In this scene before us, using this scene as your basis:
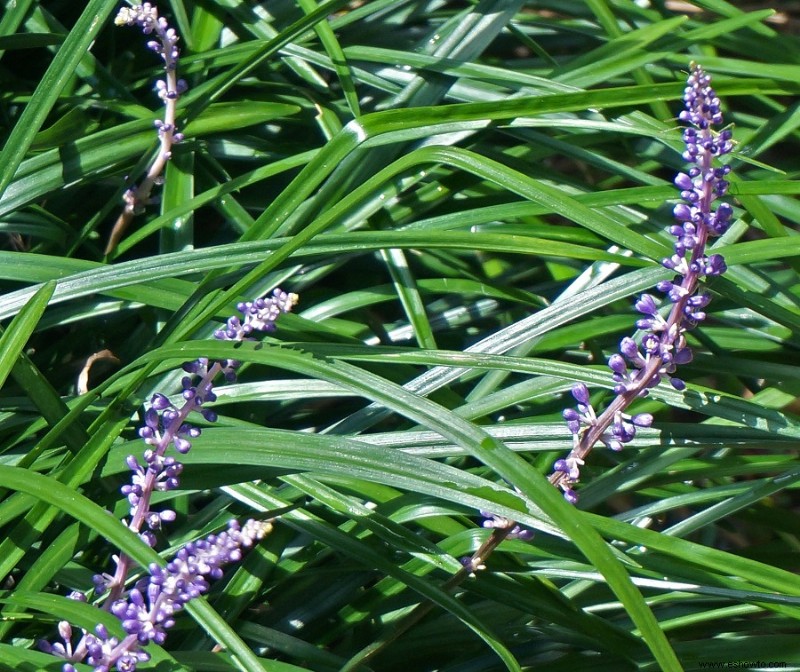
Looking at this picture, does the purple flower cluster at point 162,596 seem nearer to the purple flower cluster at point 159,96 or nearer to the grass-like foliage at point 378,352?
the grass-like foliage at point 378,352

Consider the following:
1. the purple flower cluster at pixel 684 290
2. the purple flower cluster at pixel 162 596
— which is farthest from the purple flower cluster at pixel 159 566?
the purple flower cluster at pixel 684 290

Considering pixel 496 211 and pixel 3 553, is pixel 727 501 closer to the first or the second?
pixel 496 211

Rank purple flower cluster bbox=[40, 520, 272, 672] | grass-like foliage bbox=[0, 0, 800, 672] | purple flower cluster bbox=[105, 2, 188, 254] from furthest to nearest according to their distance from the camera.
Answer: purple flower cluster bbox=[105, 2, 188, 254]
grass-like foliage bbox=[0, 0, 800, 672]
purple flower cluster bbox=[40, 520, 272, 672]

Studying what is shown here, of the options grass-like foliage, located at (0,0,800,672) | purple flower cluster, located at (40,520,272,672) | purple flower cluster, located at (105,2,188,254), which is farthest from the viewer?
purple flower cluster, located at (105,2,188,254)

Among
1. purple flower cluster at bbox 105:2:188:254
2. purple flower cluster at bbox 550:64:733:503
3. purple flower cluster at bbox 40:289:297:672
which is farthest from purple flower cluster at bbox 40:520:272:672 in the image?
purple flower cluster at bbox 105:2:188:254

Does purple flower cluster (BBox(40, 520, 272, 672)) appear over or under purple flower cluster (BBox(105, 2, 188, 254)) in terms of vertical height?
under

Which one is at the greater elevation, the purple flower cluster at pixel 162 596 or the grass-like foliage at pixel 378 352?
the grass-like foliage at pixel 378 352

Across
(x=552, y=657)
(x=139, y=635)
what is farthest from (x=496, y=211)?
(x=139, y=635)

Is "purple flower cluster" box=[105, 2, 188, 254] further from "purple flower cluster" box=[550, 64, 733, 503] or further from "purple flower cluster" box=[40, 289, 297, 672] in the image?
"purple flower cluster" box=[550, 64, 733, 503]
